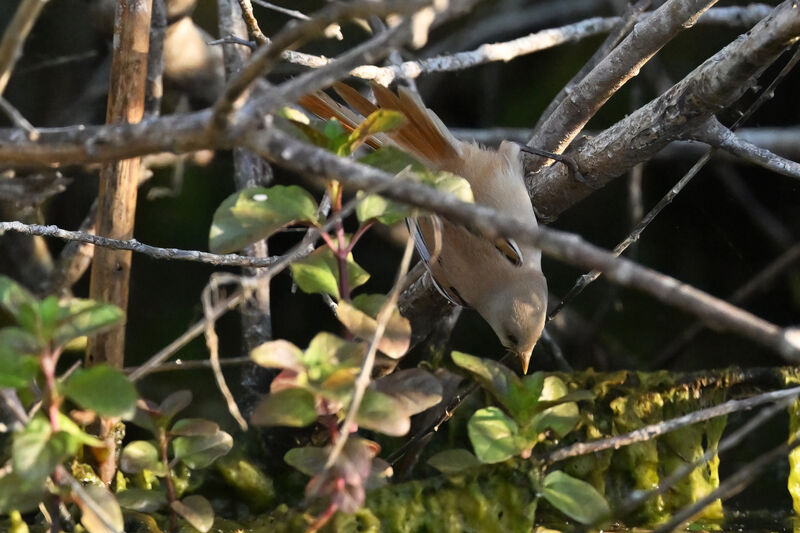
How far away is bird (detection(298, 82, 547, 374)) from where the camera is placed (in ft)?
6.08

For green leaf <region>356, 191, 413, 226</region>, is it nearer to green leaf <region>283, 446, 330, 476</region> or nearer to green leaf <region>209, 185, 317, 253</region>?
green leaf <region>209, 185, 317, 253</region>

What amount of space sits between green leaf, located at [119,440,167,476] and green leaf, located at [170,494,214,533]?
0.15ft

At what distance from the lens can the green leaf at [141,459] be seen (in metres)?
1.04

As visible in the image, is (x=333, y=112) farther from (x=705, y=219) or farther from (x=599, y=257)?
(x=705, y=219)

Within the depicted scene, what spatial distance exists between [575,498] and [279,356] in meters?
0.36

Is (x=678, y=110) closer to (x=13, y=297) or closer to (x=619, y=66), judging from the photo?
(x=619, y=66)

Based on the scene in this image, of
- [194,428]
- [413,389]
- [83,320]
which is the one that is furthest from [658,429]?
[83,320]

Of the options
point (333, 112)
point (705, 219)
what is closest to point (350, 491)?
point (333, 112)

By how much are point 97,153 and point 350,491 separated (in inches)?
15.5

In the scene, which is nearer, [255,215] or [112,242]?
[255,215]

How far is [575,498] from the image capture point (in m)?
0.98

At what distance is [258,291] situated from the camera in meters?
1.80

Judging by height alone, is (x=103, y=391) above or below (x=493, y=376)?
below

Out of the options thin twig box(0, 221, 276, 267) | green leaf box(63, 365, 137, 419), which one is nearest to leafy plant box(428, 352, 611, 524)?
green leaf box(63, 365, 137, 419)
